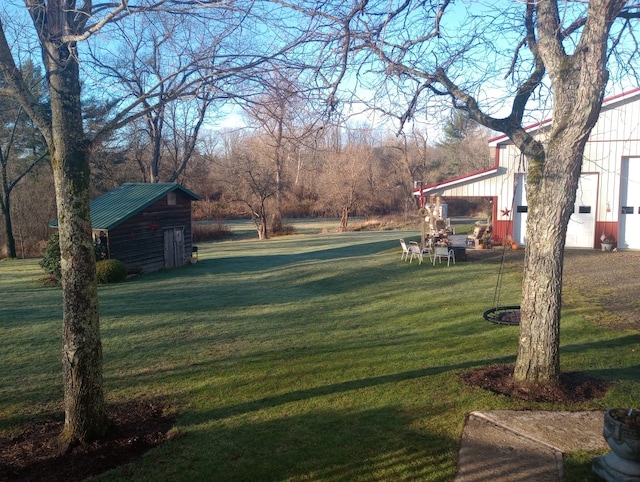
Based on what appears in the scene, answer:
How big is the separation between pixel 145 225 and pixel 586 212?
54.1 ft

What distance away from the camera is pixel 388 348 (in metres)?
7.89

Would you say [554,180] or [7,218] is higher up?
[554,180]

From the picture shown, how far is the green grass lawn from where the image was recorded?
441 centimetres

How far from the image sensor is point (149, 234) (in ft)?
68.2

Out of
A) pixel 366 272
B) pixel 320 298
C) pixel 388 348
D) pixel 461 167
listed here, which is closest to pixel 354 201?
pixel 461 167

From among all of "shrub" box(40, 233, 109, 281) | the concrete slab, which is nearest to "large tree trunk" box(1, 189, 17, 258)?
"shrub" box(40, 233, 109, 281)

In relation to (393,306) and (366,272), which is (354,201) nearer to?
(366,272)

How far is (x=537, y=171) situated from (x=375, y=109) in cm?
222

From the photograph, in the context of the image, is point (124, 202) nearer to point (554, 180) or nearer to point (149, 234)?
point (149, 234)

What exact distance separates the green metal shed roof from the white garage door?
17076 millimetres

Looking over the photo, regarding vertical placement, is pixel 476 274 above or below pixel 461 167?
below

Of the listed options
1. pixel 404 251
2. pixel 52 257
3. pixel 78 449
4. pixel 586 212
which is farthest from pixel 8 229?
pixel 78 449

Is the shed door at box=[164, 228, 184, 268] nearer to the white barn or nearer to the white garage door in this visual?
the white barn

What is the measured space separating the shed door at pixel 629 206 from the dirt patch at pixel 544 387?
13.8 m
